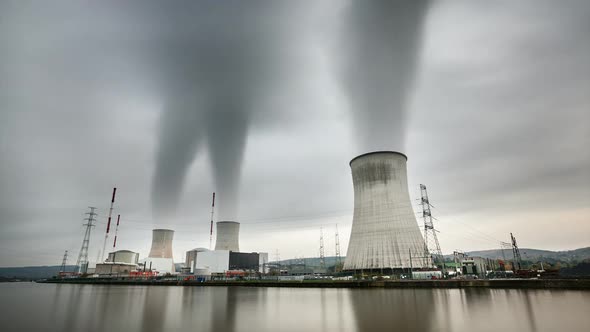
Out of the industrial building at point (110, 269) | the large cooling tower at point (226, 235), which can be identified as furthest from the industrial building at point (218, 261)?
the industrial building at point (110, 269)

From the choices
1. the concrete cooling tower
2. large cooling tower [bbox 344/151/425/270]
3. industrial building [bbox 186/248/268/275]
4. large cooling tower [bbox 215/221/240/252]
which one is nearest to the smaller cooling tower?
the concrete cooling tower

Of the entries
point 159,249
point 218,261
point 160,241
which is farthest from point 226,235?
point 159,249

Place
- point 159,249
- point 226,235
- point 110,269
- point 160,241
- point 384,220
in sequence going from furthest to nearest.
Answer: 1. point 110,269
2. point 159,249
3. point 160,241
4. point 226,235
5. point 384,220

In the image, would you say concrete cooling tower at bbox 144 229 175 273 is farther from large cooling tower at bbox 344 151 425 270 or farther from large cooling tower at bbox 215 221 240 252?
large cooling tower at bbox 344 151 425 270

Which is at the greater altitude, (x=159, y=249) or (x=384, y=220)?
(x=384, y=220)

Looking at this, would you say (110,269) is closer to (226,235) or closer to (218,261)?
(218,261)
